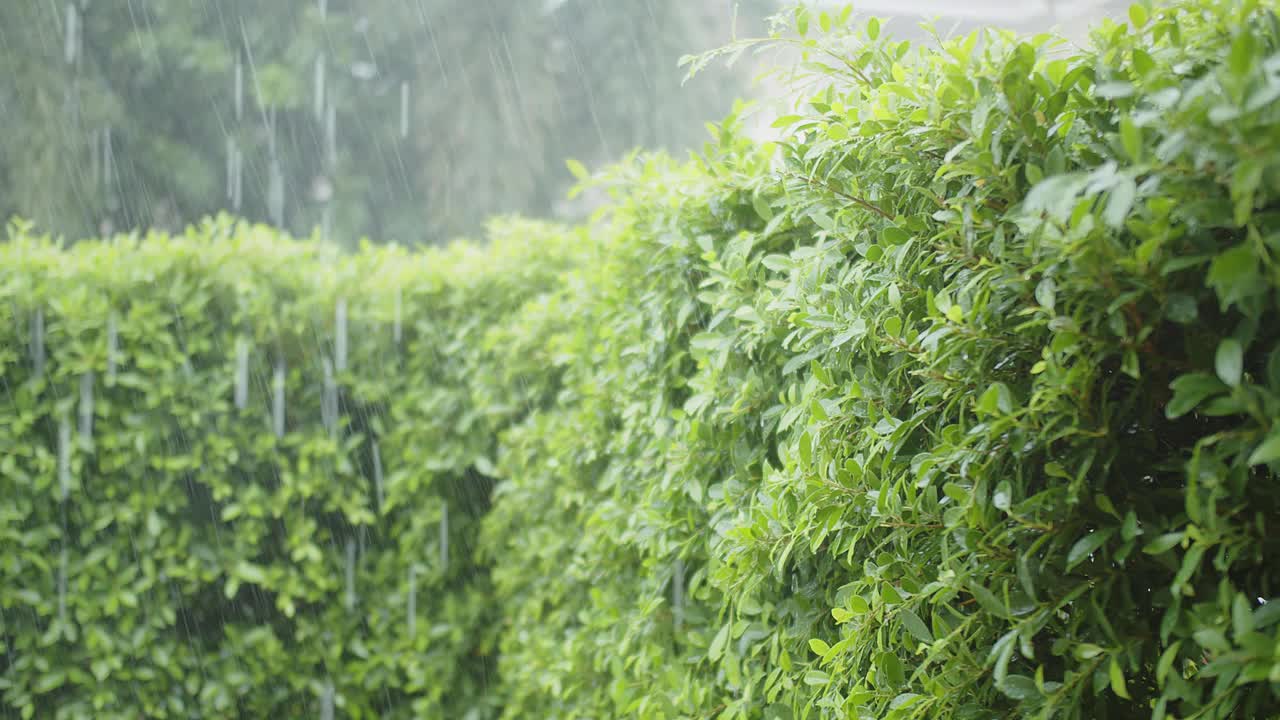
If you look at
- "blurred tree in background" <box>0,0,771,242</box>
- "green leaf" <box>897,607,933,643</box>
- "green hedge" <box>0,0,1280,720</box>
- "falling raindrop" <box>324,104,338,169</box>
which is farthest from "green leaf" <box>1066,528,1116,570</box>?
"falling raindrop" <box>324,104,338,169</box>

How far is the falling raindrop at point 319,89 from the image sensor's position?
1177cm

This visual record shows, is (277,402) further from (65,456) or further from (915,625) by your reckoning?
(915,625)

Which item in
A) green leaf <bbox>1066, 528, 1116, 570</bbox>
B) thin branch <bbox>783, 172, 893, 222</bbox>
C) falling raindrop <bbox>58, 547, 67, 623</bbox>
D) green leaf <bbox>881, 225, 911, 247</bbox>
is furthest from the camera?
falling raindrop <bbox>58, 547, 67, 623</bbox>

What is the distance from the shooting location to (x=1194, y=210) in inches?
42.9

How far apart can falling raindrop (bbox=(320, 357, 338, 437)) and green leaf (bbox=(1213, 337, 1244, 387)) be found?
387 cm

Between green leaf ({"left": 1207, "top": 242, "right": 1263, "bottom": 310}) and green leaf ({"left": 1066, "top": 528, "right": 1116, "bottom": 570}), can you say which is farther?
green leaf ({"left": 1066, "top": 528, "right": 1116, "bottom": 570})

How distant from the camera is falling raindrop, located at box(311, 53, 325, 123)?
11.8 meters

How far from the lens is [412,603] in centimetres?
423

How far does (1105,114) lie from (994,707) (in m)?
0.99

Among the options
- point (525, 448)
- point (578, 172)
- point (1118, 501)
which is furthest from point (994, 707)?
point (525, 448)

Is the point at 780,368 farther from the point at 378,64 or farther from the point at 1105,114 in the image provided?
the point at 378,64

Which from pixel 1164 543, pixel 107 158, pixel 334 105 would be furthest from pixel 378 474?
pixel 334 105

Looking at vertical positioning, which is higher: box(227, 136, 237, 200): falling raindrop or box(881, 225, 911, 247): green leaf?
box(881, 225, 911, 247): green leaf

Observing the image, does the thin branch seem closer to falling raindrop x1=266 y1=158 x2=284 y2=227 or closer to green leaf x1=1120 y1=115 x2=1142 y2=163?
green leaf x1=1120 y1=115 x2=1142 y2=163
